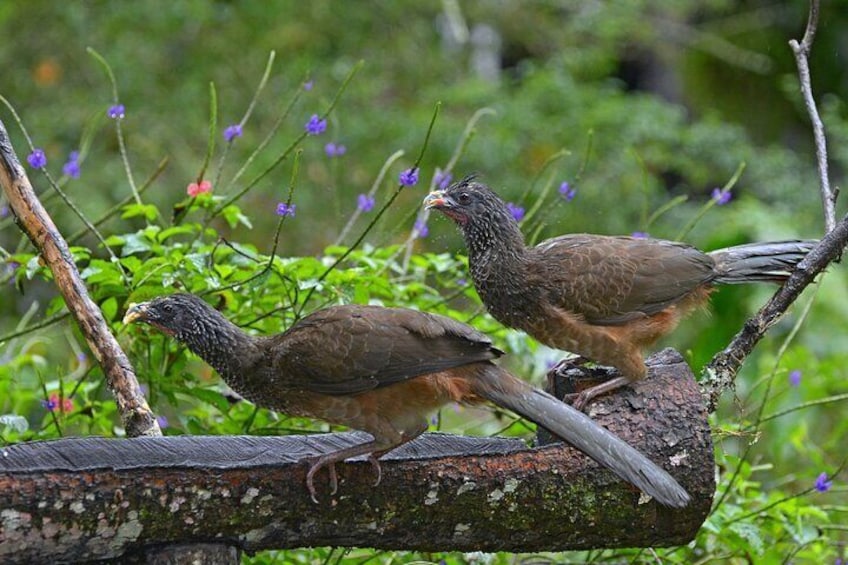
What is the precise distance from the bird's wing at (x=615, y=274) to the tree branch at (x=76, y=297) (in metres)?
1.15

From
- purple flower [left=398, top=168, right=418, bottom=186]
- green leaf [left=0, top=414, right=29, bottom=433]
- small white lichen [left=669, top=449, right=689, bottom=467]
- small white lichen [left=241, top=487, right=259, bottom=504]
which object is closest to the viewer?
small white lichen [left=241, top=487, right=259, bottom=504]

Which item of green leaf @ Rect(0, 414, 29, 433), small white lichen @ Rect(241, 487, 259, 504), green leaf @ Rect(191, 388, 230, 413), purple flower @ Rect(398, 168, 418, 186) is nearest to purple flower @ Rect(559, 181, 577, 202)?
purple flower @ Rect(398, 168, 418, 186)

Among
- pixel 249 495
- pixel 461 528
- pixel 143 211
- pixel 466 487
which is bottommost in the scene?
pixel 461 528

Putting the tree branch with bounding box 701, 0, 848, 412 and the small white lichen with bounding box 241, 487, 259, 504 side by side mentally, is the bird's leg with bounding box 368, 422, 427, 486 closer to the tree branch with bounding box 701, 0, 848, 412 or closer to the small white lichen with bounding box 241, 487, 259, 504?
the small white lichen with bounding box 241, 487, 259, 504

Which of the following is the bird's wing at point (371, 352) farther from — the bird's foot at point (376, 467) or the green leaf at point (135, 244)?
the green leaf at point (135, 244)

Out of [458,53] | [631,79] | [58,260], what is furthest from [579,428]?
[631,79]

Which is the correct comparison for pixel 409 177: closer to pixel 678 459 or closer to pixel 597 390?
pixel 597 390

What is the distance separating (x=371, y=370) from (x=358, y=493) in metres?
0.30

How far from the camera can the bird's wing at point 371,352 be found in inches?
114

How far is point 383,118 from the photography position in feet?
27.1

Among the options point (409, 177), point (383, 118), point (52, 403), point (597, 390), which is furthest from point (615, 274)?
point (383, 118)

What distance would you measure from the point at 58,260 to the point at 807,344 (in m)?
5.80

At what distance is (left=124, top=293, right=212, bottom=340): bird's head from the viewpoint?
3055 mm

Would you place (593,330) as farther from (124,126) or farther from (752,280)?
(124,126)
